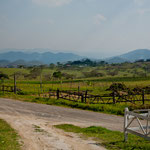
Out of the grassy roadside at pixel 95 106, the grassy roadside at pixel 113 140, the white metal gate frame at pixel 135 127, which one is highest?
the white metal gate frame at pixel 135 127

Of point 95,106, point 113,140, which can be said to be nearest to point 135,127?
point 113,140

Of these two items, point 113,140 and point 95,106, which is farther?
point 95,106

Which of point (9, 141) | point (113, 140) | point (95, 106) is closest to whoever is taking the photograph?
point (9, 141)

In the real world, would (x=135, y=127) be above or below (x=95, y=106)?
above

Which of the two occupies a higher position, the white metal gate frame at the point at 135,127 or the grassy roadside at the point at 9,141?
the white metal gate frame at the point at 135,127

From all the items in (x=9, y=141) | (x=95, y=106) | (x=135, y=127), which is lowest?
(x=95, y=106)

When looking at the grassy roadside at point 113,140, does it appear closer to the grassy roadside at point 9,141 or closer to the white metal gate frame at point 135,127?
the white metal gate frame at point 135,127

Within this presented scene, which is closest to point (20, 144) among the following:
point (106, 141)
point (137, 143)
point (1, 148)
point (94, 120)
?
point (1, 148)

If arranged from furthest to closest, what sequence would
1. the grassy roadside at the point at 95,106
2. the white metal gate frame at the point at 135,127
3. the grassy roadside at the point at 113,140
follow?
the grassy roadside at the point at 95,106 < the grassy roadside at the point at 113,140 < the white metal gate frame at the point at 135,127

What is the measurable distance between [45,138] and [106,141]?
10.1 feet

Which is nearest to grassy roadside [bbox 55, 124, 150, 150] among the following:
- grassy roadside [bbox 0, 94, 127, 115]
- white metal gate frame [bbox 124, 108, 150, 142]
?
white metal gate frame [bbox 124, 108, 150, 142]

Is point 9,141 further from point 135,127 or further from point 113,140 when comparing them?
point 135,127

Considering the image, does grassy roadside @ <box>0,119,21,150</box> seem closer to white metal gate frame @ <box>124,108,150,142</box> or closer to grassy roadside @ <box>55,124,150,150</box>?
grassy roadside @ <box>55,124,150,150</box>

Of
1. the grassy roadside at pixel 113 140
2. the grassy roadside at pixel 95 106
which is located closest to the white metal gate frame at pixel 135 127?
the grassy roadside at pixel 113 140
